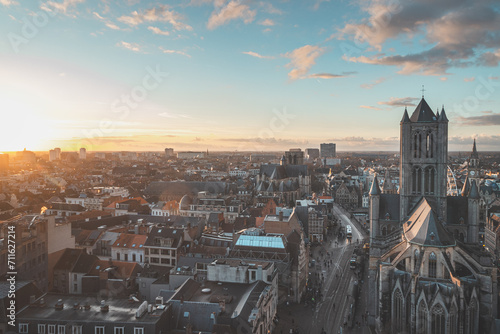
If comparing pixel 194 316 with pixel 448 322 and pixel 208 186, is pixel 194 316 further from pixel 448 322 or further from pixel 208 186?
pixel 208 186

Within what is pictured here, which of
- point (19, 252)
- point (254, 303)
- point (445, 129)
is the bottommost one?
point (254, 303)

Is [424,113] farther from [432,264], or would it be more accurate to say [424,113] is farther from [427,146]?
[432,264]

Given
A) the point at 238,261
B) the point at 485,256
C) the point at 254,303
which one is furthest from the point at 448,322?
the point at 238,261

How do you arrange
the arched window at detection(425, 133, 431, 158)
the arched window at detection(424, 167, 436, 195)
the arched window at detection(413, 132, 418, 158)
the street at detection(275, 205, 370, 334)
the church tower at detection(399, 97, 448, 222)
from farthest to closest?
the arched window at detection(413, 132, 418, 158), the arched window at detection(425, 133, 431, 158), the arched window at detection(424, 167, 436, 195), the church tower at detection(399, 97, 448, 222), the street at detection(275, 205, 370, 334)

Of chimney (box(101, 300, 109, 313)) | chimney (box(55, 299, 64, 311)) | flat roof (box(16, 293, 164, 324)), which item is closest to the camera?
flat roof (box(16, 293, 164, 324))

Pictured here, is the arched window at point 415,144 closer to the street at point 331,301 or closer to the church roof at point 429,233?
the church roof at point 429,233

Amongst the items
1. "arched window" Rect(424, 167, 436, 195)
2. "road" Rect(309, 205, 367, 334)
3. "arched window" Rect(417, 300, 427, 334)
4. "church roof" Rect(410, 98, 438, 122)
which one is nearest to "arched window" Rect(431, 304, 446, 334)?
"arched window" Rect(417, 300, 427, 334)

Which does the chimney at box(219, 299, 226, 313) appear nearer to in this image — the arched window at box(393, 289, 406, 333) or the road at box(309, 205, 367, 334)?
the road at box(309, 205, 367, 334)
